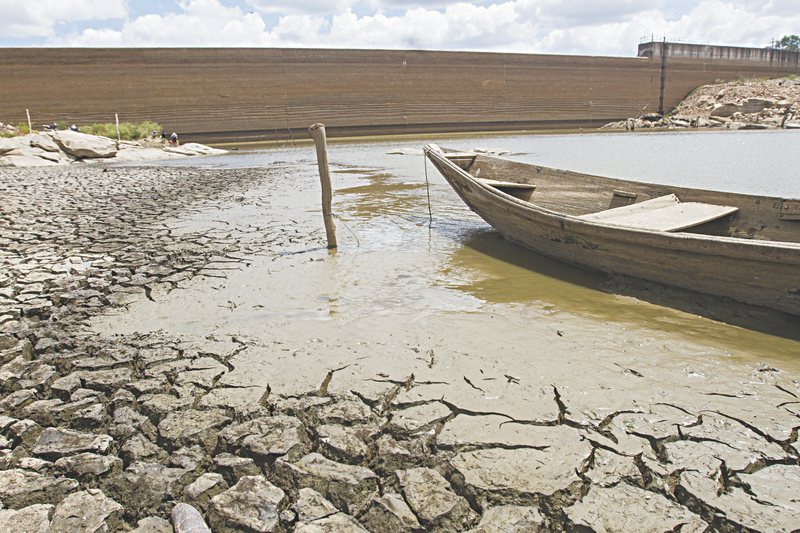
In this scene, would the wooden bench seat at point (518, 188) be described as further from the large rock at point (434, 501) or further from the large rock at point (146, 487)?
the large rock at point (146, 487)

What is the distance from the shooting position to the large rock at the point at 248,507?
170 cm

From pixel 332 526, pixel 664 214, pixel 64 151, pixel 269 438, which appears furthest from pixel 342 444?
pixel 64 151

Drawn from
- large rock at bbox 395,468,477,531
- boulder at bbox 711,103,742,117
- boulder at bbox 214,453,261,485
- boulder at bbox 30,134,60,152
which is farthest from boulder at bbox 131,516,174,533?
boulder at bbox 711,103,742,117

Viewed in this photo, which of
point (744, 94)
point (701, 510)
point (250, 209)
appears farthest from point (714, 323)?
point (744, 94)

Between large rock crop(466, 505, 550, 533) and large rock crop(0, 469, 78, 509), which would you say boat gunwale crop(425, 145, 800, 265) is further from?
large rock crop(0, 469, 78, 509)

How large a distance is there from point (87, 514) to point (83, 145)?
1991 cm

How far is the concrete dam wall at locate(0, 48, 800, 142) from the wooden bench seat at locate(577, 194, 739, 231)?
28.2 m

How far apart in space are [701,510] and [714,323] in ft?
6.54

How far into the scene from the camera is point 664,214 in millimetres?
4473

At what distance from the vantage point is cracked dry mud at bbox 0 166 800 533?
1.77 meters

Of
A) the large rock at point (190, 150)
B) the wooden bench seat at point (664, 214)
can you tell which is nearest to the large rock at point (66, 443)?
the wooden bench seat at point (664, 214)

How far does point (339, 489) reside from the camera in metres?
1.87

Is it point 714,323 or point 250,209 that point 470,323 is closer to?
point 714,323

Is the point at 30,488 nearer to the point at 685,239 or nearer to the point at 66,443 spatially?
the point at 66,443
